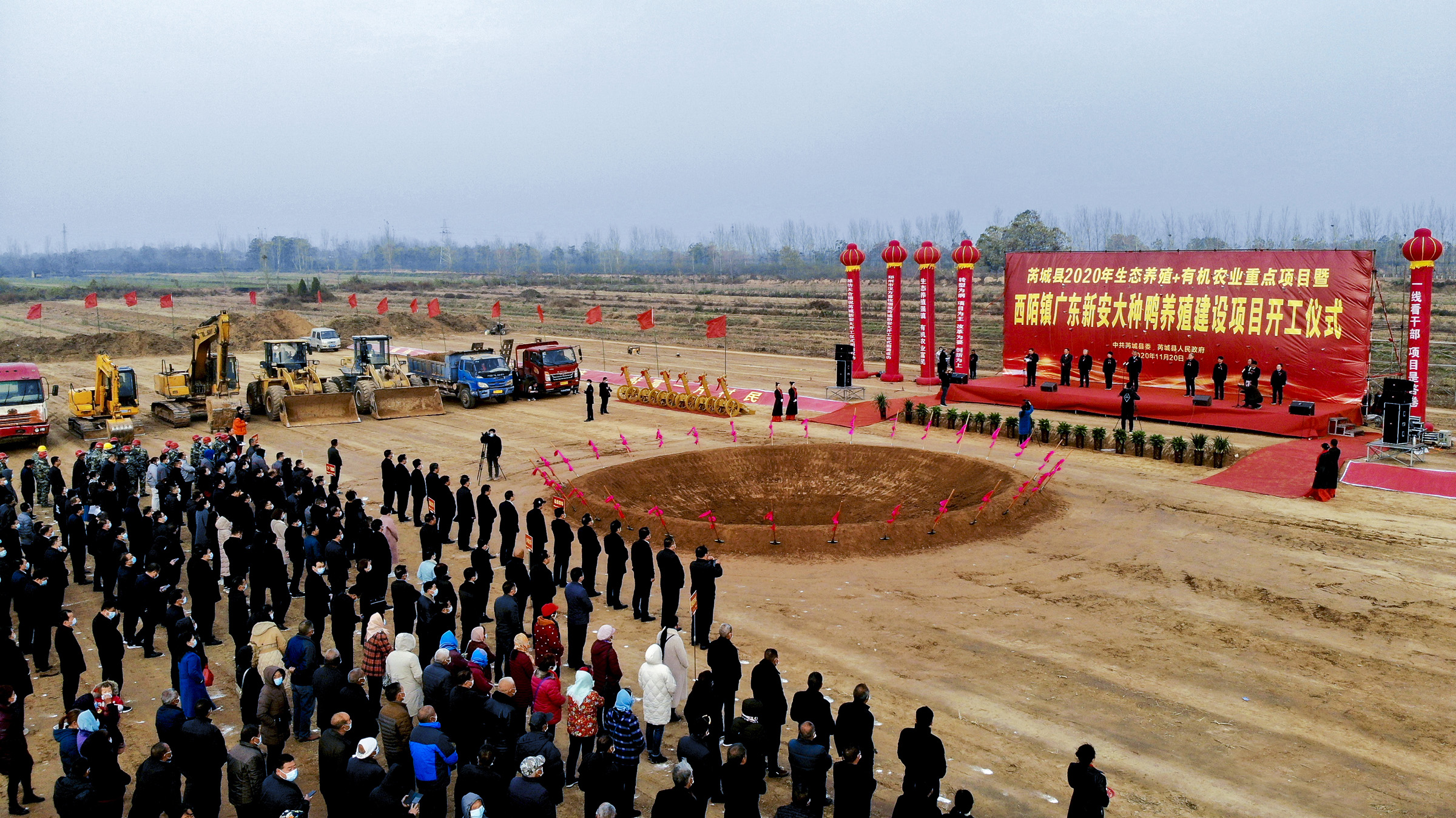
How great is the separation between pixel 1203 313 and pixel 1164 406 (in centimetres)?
332

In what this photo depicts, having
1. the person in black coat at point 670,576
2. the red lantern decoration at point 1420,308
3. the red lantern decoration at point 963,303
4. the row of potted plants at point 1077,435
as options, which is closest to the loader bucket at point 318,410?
the row of potted plants at point 1077,435

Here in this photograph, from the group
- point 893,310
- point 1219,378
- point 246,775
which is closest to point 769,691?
point 246,775

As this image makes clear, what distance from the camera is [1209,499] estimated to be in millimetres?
19844

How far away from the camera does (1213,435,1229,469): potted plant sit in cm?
2256

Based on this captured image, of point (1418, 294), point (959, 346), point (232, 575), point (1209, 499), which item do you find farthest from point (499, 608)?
point (959, 346)

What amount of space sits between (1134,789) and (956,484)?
1246 centimetres

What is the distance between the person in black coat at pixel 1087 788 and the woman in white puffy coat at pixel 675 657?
12.6ft

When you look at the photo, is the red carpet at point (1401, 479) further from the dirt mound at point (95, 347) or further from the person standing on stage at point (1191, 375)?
the dirt mound at point (95, 347)

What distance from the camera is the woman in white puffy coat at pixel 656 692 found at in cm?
906

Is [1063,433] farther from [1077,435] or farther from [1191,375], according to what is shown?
[1191,375]

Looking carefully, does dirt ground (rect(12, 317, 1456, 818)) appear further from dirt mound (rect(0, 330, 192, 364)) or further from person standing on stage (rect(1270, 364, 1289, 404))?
dirt mound (rect(0, 330, 192, 364))

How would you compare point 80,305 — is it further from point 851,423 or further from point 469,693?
point 469,693

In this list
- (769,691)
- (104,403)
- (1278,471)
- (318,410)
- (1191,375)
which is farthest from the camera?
(318,410)

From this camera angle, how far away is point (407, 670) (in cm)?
923
